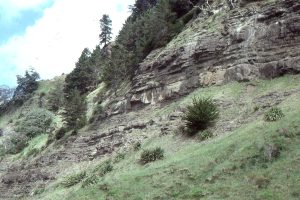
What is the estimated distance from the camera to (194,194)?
1989cm

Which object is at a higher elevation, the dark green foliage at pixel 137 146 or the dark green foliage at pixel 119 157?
the dark green foliage at pixel 137 146

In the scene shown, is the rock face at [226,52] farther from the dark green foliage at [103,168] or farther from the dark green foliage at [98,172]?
the dark green foliage at [98,172]

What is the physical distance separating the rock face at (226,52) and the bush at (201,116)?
560 cm

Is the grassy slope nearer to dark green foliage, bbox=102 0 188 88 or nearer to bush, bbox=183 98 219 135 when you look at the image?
bush, bbox=183 98 219 135

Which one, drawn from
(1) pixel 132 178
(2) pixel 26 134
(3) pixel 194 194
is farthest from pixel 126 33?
(3) pixel 194 194

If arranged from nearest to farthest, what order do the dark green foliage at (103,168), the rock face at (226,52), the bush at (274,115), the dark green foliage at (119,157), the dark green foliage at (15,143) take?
the bush at (274,115)
the dark green foliage at (103,168)
the dark green foliage at (119,157)
the rock face at (226,52)
the dark green foliage at (15,143)

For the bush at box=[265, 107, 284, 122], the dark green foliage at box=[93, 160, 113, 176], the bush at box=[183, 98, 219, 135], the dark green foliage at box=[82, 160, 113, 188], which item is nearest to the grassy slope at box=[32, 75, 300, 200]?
the bush at box=[265, 107, 284, 122]

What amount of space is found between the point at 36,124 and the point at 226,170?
191 ft

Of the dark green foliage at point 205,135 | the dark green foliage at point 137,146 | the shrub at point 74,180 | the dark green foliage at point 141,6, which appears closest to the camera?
the dark green foliage at point 205,135

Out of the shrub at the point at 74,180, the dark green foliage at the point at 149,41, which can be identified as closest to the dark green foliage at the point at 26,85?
the dark green foliage at the point at 149,41

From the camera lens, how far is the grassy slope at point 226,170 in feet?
61.1

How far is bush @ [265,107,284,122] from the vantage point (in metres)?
24.5

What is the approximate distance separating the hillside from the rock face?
0.10 m

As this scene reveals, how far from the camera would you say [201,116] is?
2988 cm
